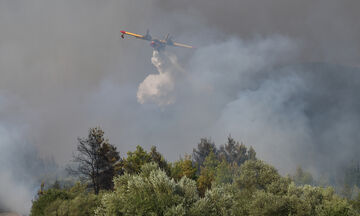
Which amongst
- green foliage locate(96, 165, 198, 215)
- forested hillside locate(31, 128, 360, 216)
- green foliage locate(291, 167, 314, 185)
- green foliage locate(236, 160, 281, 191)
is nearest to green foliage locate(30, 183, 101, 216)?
forested hillside locate(31, 128, 360, 216)

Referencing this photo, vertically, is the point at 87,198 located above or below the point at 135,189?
above

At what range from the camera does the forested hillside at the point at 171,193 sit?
35.7 meters

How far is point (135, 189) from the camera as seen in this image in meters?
36.8

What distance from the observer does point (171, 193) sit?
3544 centimetres

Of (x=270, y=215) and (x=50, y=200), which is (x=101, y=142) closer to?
(x=50, y=200)

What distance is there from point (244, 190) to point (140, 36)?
11053 centimetres

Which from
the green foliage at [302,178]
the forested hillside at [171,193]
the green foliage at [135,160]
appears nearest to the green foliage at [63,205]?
the forested hillside at [171,193]

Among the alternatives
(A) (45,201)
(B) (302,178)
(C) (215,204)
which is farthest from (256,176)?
(B) (302,178)

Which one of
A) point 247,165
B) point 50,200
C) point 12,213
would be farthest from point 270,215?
point 12,213

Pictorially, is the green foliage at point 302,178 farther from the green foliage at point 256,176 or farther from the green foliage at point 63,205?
the green foliage at point 63,205

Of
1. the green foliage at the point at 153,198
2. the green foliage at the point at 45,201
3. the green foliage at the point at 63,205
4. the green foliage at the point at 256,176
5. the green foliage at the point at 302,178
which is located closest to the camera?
the green foliage at the point at 153,198

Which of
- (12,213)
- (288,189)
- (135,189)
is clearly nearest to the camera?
(135,189)

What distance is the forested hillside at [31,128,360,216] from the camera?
35.7m

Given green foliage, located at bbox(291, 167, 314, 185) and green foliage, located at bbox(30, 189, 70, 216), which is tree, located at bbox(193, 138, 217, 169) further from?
green foliage, located at bbox(30, 189, 70, 216)
